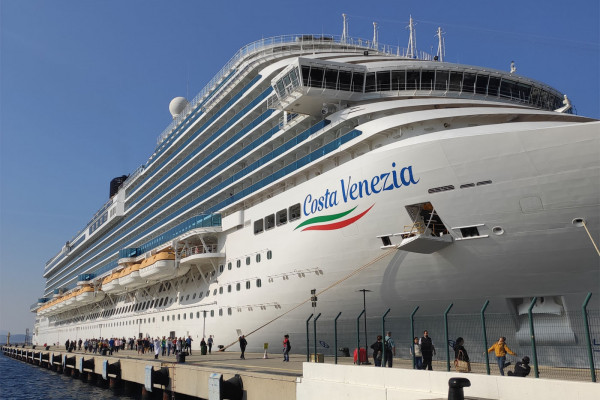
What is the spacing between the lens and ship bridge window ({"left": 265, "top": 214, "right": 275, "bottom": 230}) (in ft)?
71.8

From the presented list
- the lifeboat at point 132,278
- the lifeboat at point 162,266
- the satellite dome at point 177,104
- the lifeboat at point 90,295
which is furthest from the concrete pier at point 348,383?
the satellite dome at point 177,104

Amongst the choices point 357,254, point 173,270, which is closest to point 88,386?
point 173,270

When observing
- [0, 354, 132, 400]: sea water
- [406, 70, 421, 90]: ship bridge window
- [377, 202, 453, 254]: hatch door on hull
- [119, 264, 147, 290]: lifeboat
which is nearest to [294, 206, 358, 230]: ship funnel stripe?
[377, 202, 453, 254]: hatch door on hull

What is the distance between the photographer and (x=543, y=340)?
13961 millimetres

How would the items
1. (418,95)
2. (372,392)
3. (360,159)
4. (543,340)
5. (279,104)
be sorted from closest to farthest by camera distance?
(372,392) < (543,340) < (360,159) < (418,95) < (279,104)

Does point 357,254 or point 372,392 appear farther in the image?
point 357,254

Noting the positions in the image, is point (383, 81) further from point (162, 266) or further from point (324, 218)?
point (162, 266)

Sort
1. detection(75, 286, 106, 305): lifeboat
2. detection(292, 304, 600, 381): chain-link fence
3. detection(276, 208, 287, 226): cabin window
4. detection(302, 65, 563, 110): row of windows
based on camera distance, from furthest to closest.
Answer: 1. detection(75, 286, 106, 305): lifeboat
2. detection(276, 208, 287, 226): cabin window
3. detection(302, 65, 563, 110): row of windows
4. detection(292, 304, 600, 381): chain-link fence

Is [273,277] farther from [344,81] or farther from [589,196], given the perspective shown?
[589,196]

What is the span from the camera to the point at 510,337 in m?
14.3

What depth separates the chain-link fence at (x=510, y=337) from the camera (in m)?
12.4

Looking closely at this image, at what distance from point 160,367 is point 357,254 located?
797 centimetres

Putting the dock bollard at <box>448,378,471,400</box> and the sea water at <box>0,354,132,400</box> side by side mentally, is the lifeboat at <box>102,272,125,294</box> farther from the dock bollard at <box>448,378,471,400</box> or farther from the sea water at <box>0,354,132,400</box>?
the dock bollard at <box>448,378,471,400</box>

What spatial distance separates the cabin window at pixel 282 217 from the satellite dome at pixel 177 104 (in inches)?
1351
